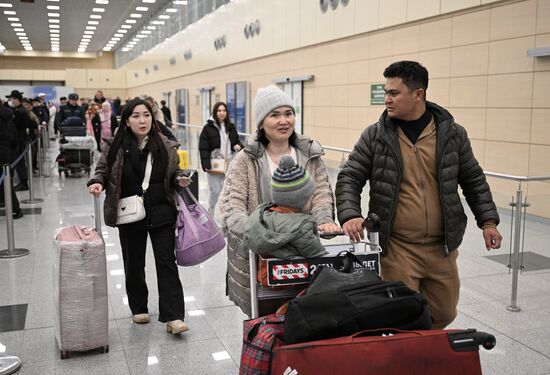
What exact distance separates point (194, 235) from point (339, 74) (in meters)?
10.7

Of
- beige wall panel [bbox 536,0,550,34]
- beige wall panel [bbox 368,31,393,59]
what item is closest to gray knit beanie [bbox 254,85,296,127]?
beige wall panel [bbox 536,0,550,34]

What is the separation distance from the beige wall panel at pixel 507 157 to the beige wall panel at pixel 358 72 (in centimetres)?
418

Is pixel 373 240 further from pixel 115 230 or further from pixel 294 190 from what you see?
pixel 115 230

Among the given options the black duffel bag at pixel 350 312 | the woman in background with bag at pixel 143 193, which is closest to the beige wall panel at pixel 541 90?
the woman in background with bag at pixel 143 193

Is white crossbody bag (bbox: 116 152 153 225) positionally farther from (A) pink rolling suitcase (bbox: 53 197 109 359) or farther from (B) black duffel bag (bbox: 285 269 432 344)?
(B) black duffel bag (bbox: 285 269 432 344)

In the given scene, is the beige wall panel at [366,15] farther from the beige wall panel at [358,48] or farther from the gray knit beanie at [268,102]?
the gray knit beanie at [268,102]

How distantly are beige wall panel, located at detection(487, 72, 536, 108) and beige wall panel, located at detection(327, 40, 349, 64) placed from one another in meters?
4.96

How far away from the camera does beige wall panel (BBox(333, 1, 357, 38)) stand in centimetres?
1291

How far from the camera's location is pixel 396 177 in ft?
8.62

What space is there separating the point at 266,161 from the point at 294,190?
1.61ft

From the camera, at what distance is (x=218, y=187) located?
306 inches

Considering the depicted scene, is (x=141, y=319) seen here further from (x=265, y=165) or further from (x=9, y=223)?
(x=9, y=223)

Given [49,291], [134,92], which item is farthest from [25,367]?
[134,92]

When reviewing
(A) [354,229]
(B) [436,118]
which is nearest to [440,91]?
(B) [436,118]
